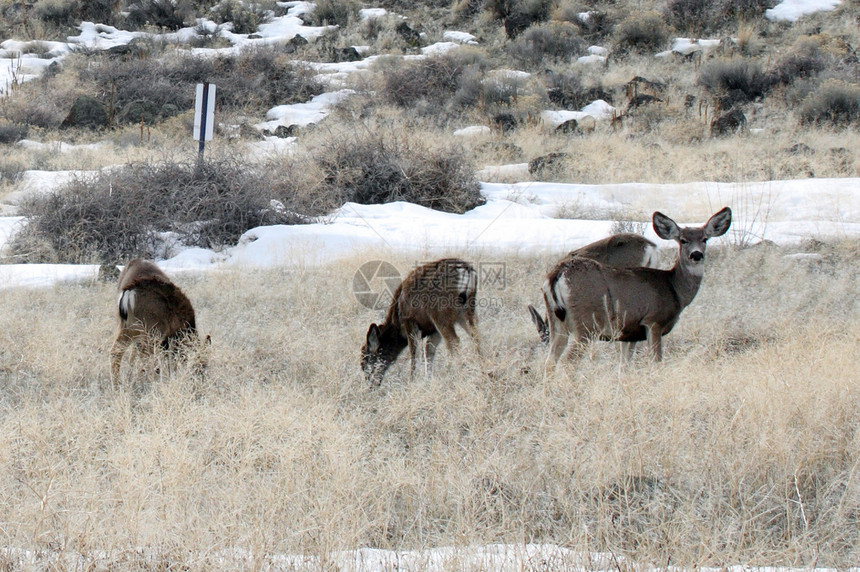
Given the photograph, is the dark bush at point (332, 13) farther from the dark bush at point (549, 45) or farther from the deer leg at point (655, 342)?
the deer leg at point (655, 342)

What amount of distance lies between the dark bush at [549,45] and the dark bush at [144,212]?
52.9 feet

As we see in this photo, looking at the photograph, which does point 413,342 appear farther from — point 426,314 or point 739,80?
point 739,80

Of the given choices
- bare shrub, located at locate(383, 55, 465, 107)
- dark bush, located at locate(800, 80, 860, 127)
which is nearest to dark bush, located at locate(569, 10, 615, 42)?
bare shrub, located at locate(383, 55, 465, 107)

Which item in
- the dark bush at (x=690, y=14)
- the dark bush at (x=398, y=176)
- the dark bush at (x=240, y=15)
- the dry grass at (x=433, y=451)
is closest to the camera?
the dry grass at (x=433, y=451)

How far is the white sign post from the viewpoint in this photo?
1197 cm

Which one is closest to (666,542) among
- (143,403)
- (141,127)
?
(143,403)

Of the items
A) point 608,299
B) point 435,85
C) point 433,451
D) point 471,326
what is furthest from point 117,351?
point 435,85

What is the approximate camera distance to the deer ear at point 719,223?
6.39m

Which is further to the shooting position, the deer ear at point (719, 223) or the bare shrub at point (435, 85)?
the bare shrub at point (435, 85)

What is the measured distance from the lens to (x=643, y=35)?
25.9 meters

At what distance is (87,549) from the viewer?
10.8 ft

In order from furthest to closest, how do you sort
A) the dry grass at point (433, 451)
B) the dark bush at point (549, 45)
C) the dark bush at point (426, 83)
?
the dark bush at point (549, 45), the dark bush at point (426, 83), the dry grass at point (433, 451)

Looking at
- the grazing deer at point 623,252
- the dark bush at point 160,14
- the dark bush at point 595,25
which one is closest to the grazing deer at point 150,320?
the grazing deer at point 623,252

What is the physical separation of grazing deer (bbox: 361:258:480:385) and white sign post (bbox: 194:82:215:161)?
644 cm
